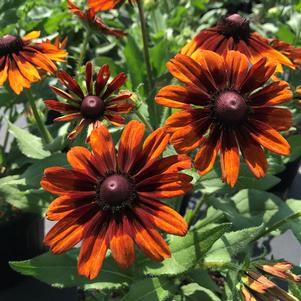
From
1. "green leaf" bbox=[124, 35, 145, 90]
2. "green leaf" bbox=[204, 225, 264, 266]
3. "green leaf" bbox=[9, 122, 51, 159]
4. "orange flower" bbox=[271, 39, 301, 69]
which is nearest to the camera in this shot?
"green leaf" bbox=[204, 225, 264, 266]

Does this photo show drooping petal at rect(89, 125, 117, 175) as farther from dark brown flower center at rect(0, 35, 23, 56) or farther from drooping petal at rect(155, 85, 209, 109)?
dark brown flower center at rect(0, 35, 23, 56)

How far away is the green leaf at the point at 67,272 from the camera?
0.69 meters

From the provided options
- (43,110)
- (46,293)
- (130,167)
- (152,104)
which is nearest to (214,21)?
(43,110)

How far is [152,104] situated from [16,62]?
0.24 metres

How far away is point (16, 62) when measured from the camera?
2.46 ft

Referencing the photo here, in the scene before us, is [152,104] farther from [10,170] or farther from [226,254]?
[10,170]

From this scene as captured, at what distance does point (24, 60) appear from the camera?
0.75 m

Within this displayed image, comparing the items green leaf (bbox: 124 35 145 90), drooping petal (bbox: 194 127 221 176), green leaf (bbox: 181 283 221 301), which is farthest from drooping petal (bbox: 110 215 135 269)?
green leaf (bbox: 124 35 145 90)

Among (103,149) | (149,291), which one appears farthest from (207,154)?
(149,291)

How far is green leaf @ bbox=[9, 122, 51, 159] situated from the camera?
87 cm

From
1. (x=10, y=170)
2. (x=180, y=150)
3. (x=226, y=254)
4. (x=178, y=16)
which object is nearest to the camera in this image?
(x=180, y=150)

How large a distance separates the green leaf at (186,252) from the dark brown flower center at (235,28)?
1.06 feet

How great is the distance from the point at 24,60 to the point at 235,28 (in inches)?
14.0

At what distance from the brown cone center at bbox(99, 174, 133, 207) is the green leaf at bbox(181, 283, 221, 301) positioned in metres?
0.32
